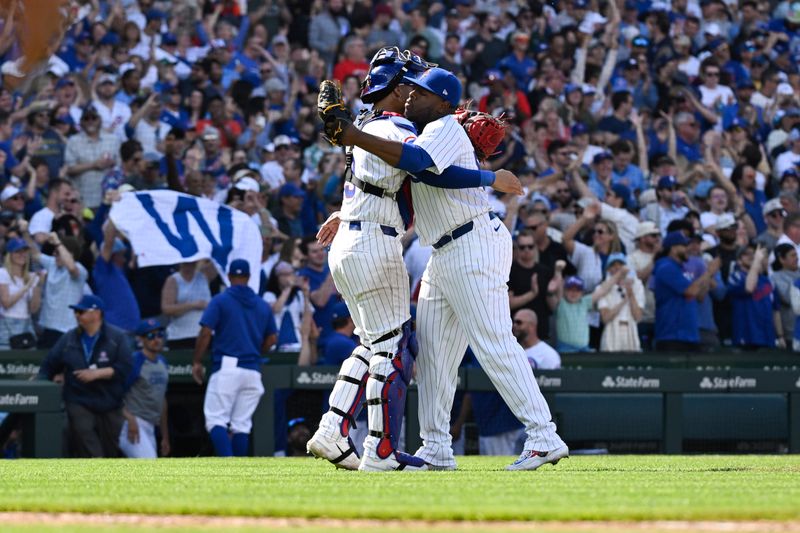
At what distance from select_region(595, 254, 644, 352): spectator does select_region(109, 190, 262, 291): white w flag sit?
318 centimetres

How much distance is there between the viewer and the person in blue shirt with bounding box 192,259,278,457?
11711 millimetres

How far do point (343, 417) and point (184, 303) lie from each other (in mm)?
5547

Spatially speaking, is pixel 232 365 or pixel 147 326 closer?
pixel 232 365

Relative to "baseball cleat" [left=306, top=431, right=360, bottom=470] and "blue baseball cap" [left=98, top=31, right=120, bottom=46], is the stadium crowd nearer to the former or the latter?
"blue baseball cap" [left=98, top=31, right=120, bottom=46]

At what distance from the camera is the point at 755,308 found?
13.9 m

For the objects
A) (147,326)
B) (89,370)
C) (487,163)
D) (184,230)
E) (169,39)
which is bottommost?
(89,370)

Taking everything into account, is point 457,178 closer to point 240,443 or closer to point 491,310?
point 491,310

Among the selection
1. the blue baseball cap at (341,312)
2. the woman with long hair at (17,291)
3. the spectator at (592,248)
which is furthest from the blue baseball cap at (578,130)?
the woman with long hair at (17,291)

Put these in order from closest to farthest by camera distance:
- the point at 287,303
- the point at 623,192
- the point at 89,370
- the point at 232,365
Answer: the point at 89,370
the point at 232,365
the point at 287,303
the point at 623,192

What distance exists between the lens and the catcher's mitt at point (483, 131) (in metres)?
7.65

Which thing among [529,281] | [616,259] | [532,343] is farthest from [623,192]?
[532,343]

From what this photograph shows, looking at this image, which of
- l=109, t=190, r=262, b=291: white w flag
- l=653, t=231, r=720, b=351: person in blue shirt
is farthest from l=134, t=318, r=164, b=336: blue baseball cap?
l=653, t=231, r=720, b=351: person in blue shirt

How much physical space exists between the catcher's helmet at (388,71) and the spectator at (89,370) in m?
4.81

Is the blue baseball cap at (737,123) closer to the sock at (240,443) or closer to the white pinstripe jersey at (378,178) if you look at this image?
the sock at (240,443)
